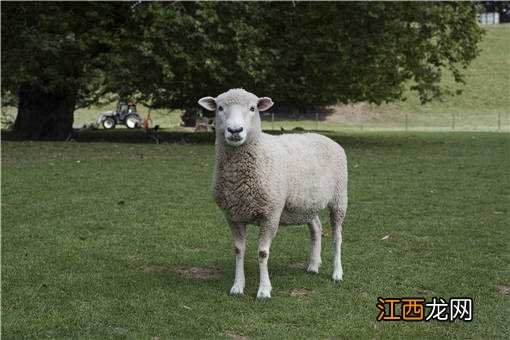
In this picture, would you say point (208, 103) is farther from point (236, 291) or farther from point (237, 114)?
point (236, 291)

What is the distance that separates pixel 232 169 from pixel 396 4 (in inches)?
785

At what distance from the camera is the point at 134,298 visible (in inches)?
265

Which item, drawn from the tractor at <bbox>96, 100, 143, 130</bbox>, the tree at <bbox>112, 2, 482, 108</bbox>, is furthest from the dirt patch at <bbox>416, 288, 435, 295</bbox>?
the tractor at <bbox>96, 100, 143, 130</bbox>

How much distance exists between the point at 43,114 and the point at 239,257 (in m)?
21.0

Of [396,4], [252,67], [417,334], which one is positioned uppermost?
→ [396,4]

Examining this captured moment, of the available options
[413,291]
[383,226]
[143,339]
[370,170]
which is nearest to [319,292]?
[413,291]

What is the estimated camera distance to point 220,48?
2217cm

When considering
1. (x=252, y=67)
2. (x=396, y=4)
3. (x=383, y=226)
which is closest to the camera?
(x=383, y=226)

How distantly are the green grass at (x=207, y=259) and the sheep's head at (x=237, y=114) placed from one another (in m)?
1.60

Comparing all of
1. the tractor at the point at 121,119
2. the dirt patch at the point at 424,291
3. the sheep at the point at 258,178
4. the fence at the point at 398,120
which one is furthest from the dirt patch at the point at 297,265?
the fence at the point at 398,120

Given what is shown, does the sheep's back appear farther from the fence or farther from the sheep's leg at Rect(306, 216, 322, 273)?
the fence

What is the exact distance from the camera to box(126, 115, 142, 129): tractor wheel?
48456 millimetres

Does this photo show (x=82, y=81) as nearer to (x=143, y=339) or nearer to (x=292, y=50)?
(x=292, y=50)

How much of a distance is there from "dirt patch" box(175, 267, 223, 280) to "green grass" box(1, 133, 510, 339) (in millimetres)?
102
